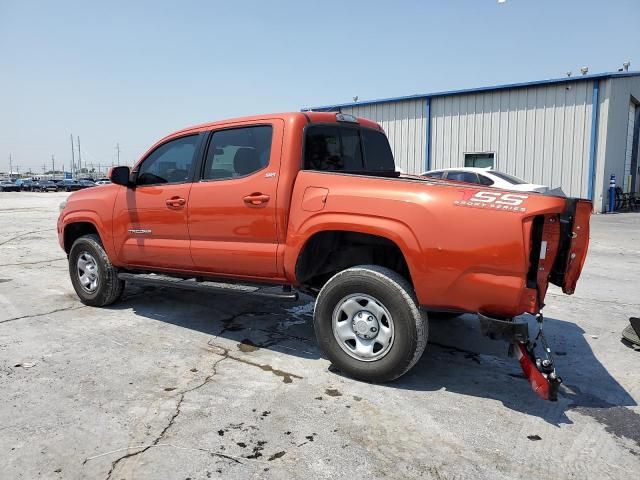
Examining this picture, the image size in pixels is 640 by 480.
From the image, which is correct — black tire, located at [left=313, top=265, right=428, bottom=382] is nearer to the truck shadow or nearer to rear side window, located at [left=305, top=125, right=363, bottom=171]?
the truck shadow

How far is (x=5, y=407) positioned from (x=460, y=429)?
296 cm

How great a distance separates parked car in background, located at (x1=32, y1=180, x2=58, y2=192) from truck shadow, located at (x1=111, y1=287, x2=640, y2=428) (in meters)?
51.6

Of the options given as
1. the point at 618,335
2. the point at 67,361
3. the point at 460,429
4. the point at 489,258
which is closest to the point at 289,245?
the point at 489,258

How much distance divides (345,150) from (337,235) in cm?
100

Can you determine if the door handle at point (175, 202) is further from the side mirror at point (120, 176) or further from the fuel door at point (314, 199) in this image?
the fuel door at point (314, 199)

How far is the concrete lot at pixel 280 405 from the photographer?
268 cm

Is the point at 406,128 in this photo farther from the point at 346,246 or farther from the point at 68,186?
the point at 68,186

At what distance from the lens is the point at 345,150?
183 inches

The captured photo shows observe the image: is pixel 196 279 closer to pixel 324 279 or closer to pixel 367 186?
pixel 324 279

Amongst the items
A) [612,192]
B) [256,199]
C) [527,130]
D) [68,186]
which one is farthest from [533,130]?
[68,186]

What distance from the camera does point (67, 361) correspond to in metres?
4.14

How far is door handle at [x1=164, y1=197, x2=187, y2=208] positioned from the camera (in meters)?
4.68

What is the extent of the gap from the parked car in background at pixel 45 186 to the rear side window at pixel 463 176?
48290 millimetres

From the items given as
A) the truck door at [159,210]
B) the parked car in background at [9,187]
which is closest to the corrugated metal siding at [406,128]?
the truck door at [159,210]
